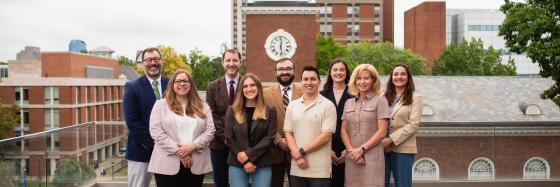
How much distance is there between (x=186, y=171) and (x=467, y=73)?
1826 inches

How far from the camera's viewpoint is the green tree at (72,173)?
678cm

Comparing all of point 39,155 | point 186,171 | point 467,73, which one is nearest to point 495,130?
point 186,171

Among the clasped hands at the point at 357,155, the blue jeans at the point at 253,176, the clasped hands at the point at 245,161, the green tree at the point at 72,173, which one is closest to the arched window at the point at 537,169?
the clasped hands at the point at 357,155

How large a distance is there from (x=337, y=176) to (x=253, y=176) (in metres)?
0.87

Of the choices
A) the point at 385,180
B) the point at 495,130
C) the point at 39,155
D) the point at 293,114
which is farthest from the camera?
the point at 495,130

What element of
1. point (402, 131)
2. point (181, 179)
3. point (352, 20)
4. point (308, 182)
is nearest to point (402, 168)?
point (402, 131)

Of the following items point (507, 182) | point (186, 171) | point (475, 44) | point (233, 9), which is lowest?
point (507, 182)

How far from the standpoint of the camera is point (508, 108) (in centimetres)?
2334

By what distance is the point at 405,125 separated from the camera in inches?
221

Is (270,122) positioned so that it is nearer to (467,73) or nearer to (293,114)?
(293,114)

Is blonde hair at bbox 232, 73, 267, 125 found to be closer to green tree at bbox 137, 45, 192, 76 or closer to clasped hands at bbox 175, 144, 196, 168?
clasped hands at bbox 175, 144, 196, 168

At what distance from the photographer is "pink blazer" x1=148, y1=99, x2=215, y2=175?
5.19 m

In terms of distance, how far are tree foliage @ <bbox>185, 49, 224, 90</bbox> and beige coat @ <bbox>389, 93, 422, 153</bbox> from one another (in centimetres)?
4368

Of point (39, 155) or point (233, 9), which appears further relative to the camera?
point (233, 9)
